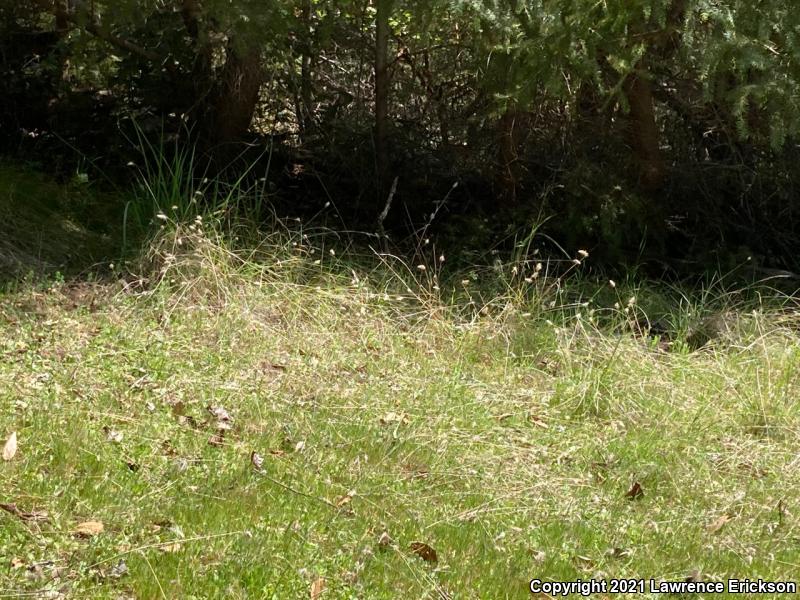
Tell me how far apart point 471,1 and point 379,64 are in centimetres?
286

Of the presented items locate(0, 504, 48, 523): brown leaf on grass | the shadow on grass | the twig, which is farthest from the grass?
the twig

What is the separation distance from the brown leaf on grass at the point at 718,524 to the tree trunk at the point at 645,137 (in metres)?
4.85

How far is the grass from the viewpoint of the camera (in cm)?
386

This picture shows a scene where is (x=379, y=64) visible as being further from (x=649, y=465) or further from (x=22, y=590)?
(x=22, y=590)

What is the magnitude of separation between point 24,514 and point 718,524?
2.86 metres

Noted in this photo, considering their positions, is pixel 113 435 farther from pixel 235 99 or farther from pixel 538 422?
pixel 235 99

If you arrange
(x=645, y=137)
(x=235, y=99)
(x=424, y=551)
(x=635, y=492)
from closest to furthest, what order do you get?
1. (x=424, y=551)
2. (x=635, y=492)
3. (x=645, y=137)
4. (x=235, y=99)

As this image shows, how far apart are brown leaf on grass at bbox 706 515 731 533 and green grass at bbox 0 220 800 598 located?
0.01m

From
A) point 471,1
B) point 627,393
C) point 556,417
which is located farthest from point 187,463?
point 471,1

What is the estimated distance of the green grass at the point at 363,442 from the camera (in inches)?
152

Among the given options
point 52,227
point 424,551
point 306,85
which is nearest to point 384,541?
point 424,551

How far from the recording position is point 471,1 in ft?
21.3

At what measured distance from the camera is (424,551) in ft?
13.2

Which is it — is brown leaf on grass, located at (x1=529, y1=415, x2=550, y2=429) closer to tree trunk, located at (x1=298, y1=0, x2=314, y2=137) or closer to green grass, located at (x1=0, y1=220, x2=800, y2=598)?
green grass, located at (x1=0, y1=220, x2=800, y2=598)
